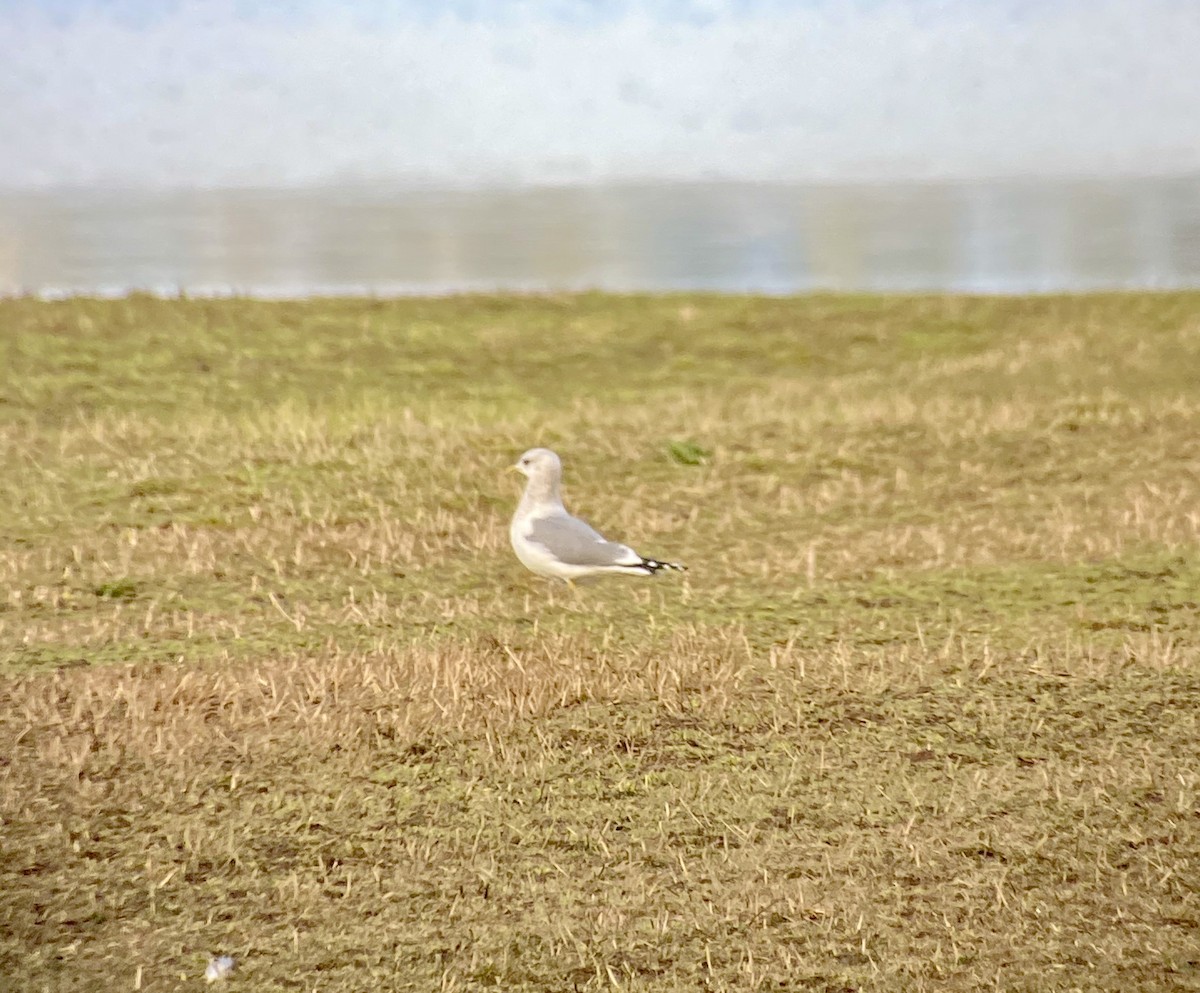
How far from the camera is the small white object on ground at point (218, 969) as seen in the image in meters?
4.95

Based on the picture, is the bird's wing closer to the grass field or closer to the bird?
the bird

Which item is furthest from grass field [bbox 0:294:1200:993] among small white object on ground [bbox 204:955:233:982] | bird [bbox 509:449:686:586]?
bird [bbox 509:449:686:586]

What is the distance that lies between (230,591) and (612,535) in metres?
3.11

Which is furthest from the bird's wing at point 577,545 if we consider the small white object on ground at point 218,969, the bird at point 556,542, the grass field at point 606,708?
the small white object on ground at point 218,969

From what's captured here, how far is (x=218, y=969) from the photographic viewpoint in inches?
196

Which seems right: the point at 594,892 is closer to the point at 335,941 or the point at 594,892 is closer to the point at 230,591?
the point at 335,941

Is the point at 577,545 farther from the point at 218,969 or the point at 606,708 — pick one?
the point at 218,969

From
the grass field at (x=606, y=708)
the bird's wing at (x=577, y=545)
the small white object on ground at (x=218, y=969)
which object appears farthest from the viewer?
the bird's wing at (x=577, y=545)

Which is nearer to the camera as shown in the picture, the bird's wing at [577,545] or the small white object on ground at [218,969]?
the small white object on ground at [218,969]

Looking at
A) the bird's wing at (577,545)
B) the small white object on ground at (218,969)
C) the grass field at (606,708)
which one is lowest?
the small white object on ground at (218,969)

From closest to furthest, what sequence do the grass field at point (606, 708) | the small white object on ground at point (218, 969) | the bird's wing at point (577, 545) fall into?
the small white object on ground at point (218, 969) < the grass field at point (606, 708) < the bird's wing at point (577, 545)

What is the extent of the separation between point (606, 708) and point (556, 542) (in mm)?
2206

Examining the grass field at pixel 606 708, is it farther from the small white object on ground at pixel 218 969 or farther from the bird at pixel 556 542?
the bird at pixel 556 542

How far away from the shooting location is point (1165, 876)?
224 inches
